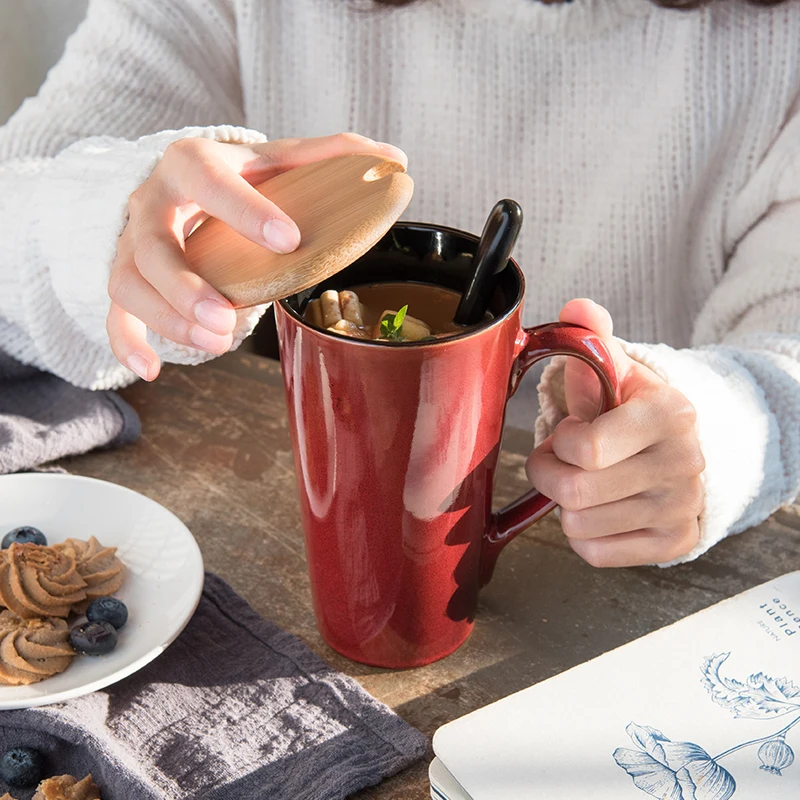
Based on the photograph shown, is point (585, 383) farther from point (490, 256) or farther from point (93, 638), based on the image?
point (93, 638)

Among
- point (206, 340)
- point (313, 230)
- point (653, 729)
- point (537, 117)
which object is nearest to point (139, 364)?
point (206, 340)

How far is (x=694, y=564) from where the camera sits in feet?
2.40

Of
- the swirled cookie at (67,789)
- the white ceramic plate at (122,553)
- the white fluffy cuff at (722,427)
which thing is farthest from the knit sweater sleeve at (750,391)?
the swirled cookie at (67,789)

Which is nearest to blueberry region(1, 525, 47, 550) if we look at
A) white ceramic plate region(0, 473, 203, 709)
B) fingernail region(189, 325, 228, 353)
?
white ceramic plate region(0, 473, 203, 709)

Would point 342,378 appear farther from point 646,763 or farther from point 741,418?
point 741,418

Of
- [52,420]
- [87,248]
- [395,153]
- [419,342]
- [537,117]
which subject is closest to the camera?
[419,342]

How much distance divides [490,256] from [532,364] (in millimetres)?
75

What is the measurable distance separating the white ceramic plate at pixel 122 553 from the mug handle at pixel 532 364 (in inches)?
8.2

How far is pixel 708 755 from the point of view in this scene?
502mm

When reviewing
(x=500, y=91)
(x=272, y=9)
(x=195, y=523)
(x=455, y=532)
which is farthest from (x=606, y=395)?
(x=272, y=9)

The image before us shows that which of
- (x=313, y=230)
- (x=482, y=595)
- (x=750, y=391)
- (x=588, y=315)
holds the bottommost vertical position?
(x=482, y=595)

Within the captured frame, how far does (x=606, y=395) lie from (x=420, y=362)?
17cm

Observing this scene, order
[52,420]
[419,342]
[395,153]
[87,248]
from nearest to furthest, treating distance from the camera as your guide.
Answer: [419,342] → [395,153] → [87,248] → [52,420]

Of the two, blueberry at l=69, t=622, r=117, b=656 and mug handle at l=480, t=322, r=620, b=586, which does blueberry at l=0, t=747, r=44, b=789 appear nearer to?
blueberry at l=69, t=622, r=117, b=656
